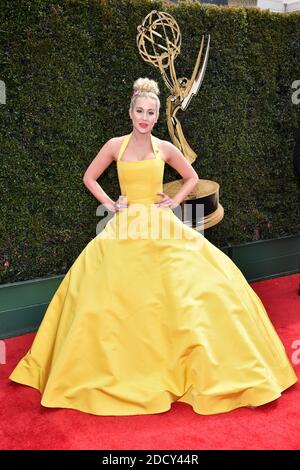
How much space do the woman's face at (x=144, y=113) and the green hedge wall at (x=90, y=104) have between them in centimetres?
108

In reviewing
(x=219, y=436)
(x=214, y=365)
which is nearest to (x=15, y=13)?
(x=214, y=365)

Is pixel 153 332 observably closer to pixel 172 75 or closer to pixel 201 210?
pixel 201 210

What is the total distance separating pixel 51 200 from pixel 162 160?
120cm

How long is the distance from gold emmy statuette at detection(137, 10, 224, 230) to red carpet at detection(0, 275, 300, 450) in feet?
4.70

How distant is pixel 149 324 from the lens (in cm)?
268

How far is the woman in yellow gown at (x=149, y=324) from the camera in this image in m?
2.63

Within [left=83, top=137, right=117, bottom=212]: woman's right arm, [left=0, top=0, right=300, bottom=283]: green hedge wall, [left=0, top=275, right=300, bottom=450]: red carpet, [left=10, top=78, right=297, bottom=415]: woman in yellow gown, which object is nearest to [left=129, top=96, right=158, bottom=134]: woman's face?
[left=10, top=78, right=297, bottom=415]: woman in yellow gown

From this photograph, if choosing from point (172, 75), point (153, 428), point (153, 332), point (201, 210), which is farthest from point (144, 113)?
point (153, 428)

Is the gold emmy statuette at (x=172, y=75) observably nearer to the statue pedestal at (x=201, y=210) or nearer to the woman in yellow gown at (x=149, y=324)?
the statue pedestal at (x=201, y=210)

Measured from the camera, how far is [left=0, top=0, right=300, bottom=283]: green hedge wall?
3.56 meters

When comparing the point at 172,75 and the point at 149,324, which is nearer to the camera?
the point at 149,324

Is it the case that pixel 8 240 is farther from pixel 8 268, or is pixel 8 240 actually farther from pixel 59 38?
pixel 59 38

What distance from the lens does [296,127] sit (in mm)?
5164

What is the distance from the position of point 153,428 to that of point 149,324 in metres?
0.51
